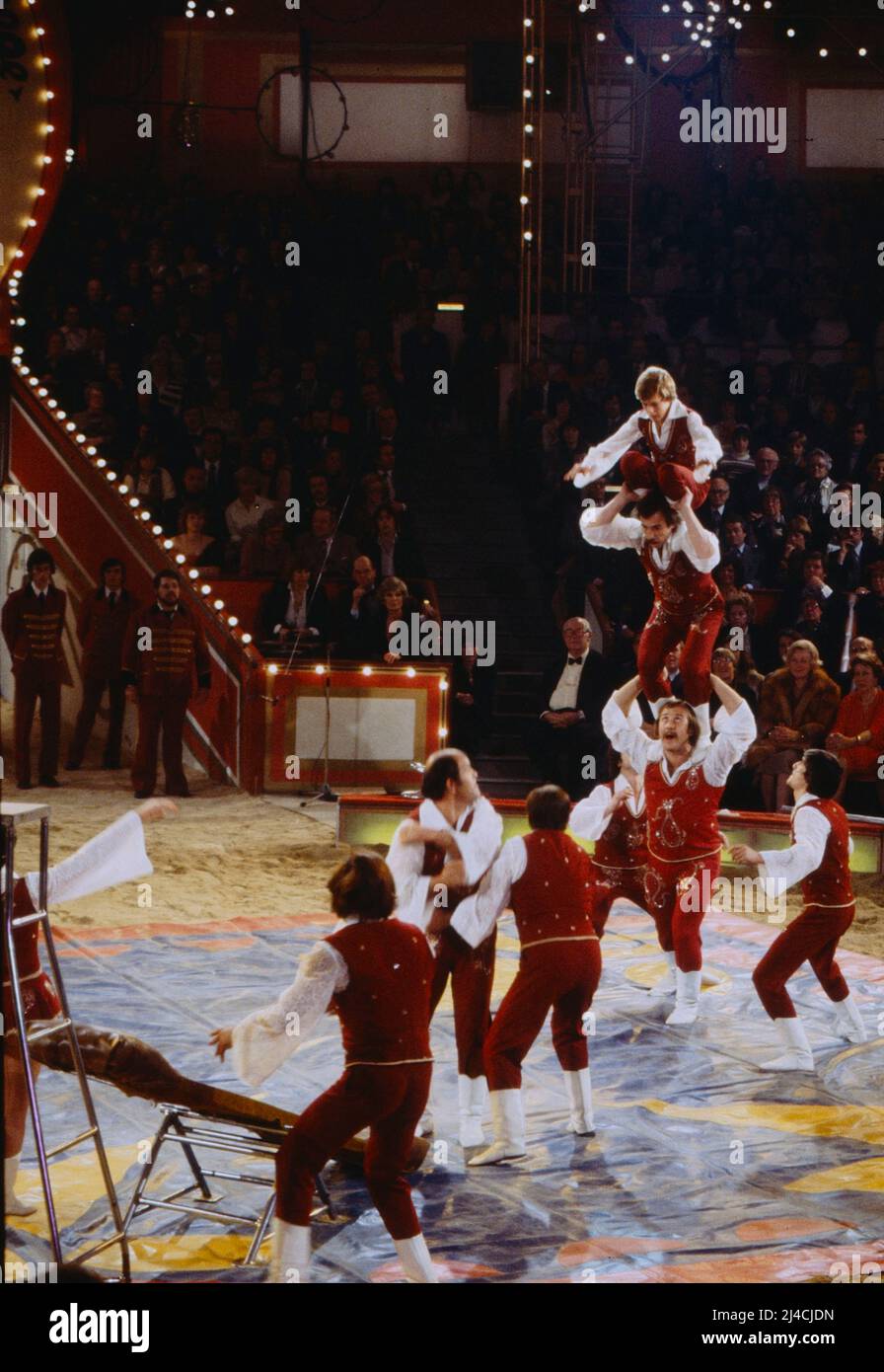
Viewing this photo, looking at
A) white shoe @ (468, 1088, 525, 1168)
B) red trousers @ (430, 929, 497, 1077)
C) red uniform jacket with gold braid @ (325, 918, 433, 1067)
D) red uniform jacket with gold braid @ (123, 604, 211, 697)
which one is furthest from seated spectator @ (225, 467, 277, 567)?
red uniform jacket with gold braid @ (325, 918, 433, 1067)

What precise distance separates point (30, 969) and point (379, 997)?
1.23 metres

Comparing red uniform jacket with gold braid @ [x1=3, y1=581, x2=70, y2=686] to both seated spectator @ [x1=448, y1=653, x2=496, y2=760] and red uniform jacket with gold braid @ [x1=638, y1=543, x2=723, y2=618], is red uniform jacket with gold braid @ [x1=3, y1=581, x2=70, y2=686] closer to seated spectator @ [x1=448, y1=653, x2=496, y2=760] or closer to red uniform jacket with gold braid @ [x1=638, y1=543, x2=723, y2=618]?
seated spectator @ [x1=448, y1=653, x2=496, y2=760]

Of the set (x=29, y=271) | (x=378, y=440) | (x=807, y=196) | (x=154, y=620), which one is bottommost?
(x=154, y=620)

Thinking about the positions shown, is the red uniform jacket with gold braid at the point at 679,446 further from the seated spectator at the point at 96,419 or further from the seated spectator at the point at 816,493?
the seated spectator at the point at 96,419

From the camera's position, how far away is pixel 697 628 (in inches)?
269

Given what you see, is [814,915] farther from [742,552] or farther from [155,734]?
[155,734]

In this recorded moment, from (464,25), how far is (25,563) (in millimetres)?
9235

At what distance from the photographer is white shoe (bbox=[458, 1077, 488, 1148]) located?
5629 millimetres

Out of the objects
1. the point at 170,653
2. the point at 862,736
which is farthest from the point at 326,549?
the point at 862,736

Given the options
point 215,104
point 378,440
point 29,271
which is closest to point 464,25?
point 215,104

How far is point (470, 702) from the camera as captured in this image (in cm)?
1141

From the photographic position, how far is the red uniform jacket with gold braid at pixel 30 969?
188 inches

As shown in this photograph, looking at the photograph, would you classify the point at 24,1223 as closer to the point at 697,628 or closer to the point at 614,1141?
the point at 614,1141

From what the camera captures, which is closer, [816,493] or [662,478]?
[662,478]
